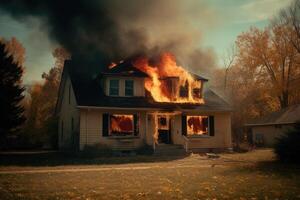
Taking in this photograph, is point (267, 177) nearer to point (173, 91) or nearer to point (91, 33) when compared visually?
point (173, 91)

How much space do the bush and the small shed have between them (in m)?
15.6

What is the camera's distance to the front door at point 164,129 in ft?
76.7

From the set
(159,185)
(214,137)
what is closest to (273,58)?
(214,137)

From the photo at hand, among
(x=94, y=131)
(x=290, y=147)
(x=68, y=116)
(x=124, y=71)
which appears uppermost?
(x=124, y=71)

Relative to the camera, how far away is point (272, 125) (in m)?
33.1

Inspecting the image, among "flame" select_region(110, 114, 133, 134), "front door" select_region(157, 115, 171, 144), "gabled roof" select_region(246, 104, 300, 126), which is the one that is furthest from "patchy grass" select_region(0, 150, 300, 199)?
"gabled roof" select_region(246, 104, 300, 126)

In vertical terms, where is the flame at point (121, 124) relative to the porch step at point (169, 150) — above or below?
above

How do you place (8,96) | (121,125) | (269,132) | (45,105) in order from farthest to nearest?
(45,105)
(269,132)
(8,96)
(121,125)

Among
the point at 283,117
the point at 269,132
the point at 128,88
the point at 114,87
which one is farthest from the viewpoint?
the point at 269,132

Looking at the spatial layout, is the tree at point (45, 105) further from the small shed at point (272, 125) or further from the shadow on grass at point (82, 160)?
the small shed at point (272, 125)

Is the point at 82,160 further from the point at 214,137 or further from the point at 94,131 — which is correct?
the point at 214,137

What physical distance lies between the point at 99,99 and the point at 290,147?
12.2m

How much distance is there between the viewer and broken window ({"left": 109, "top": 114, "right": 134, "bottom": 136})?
70.8 feet

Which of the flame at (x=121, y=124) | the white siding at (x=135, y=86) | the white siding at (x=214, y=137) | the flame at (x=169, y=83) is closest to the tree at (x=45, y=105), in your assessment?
the flame at (x=169, y=83)
